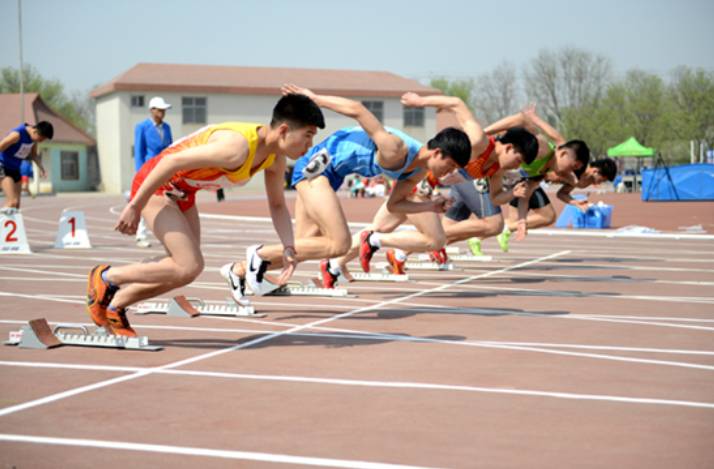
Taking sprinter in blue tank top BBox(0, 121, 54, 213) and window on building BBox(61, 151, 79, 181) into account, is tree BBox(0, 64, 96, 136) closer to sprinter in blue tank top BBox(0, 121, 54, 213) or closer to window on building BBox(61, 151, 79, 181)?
window on building BBox(61, 151, 79, 181)

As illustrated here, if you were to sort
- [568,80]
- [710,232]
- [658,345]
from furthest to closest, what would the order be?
[568,80] → [710,232] → [658,345]

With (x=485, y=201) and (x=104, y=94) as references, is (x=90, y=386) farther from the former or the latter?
(x=104, y=94)

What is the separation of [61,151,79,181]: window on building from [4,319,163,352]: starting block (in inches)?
2255

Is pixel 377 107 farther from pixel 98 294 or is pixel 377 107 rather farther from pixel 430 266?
pixel 98 294

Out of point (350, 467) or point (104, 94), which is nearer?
point (350, 467)

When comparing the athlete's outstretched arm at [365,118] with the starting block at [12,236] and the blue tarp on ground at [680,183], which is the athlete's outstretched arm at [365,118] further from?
the blue tarp on ground at [680,183]

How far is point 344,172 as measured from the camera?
26.5 ft

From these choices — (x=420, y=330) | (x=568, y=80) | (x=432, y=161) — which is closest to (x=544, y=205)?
(x=432, y=161)

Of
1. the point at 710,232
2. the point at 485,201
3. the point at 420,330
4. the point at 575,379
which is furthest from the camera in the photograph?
the point at 710,232

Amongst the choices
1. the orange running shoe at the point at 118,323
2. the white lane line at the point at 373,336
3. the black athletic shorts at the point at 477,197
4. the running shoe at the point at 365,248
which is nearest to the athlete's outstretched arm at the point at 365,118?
the white lane line at the point at 373,336

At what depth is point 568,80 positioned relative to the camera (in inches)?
3455

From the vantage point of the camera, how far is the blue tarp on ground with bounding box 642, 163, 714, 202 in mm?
34938

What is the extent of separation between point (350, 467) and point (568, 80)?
294ft

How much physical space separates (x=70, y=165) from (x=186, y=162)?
58953 millimetres
